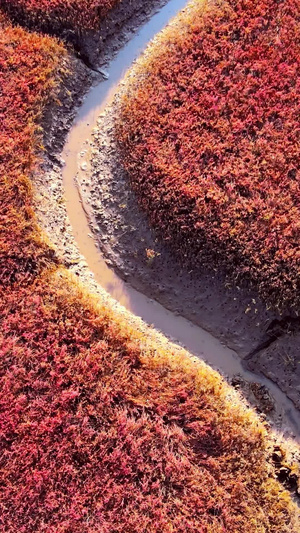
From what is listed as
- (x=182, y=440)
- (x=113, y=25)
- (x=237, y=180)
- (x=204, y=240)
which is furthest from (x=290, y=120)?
(x=182, y=440)

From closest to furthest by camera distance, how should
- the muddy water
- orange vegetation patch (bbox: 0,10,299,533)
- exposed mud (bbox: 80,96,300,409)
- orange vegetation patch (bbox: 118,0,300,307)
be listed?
orange vegetation patch (bbox: 0,10,299,533)
orange vegetation patch (bbox: 118,0,300,307)
exposed mud (bbox: 80,96,300,409)
the muddy water

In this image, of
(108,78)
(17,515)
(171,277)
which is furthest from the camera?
(108,78)

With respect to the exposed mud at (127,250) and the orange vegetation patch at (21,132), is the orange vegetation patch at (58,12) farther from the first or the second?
the exposed mud at (127,250)

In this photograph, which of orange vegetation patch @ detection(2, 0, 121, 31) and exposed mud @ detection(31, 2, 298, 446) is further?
orange vegetation patch @ detection(2, 0, 121, 31)

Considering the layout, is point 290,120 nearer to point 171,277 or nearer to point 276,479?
point 171,277

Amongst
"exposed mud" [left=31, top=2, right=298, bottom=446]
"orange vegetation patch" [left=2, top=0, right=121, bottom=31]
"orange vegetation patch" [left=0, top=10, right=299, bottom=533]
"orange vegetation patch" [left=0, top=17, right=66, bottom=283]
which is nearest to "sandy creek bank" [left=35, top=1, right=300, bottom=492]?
"exposed mud" [left=31, top=2, right=298, bottom=446]

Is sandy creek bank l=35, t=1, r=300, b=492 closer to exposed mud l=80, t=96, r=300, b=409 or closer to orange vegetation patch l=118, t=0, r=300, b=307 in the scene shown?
exposed mud l=80, t=96, r=300, b=409

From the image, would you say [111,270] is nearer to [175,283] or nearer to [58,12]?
[175,283]
